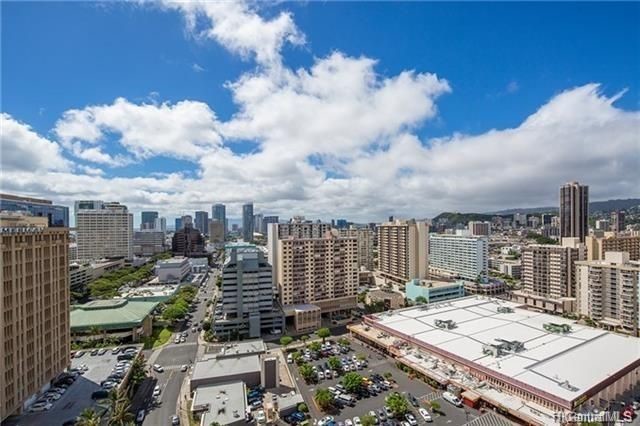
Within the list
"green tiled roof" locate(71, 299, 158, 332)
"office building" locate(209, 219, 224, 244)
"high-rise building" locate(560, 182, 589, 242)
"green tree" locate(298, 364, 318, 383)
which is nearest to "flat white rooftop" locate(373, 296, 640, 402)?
"green tree" locate(298, 364, 318, 383)

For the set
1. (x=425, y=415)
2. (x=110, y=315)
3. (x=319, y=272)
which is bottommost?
(x=425, y=415)

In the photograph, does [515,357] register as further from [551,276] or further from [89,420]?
[89,420]

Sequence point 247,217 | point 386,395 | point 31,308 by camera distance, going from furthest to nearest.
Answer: point 247,217
point 386,395
point 31,308

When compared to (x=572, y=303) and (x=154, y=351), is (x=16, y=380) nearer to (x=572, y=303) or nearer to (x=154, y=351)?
(x=154, y=351)

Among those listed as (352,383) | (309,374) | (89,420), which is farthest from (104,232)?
(352,383)

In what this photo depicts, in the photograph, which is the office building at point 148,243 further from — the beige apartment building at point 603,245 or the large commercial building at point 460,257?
the beige apartment building at point 603,245

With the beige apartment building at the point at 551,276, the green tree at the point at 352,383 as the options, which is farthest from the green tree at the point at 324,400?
the beige apartment building at the point at 551,276
